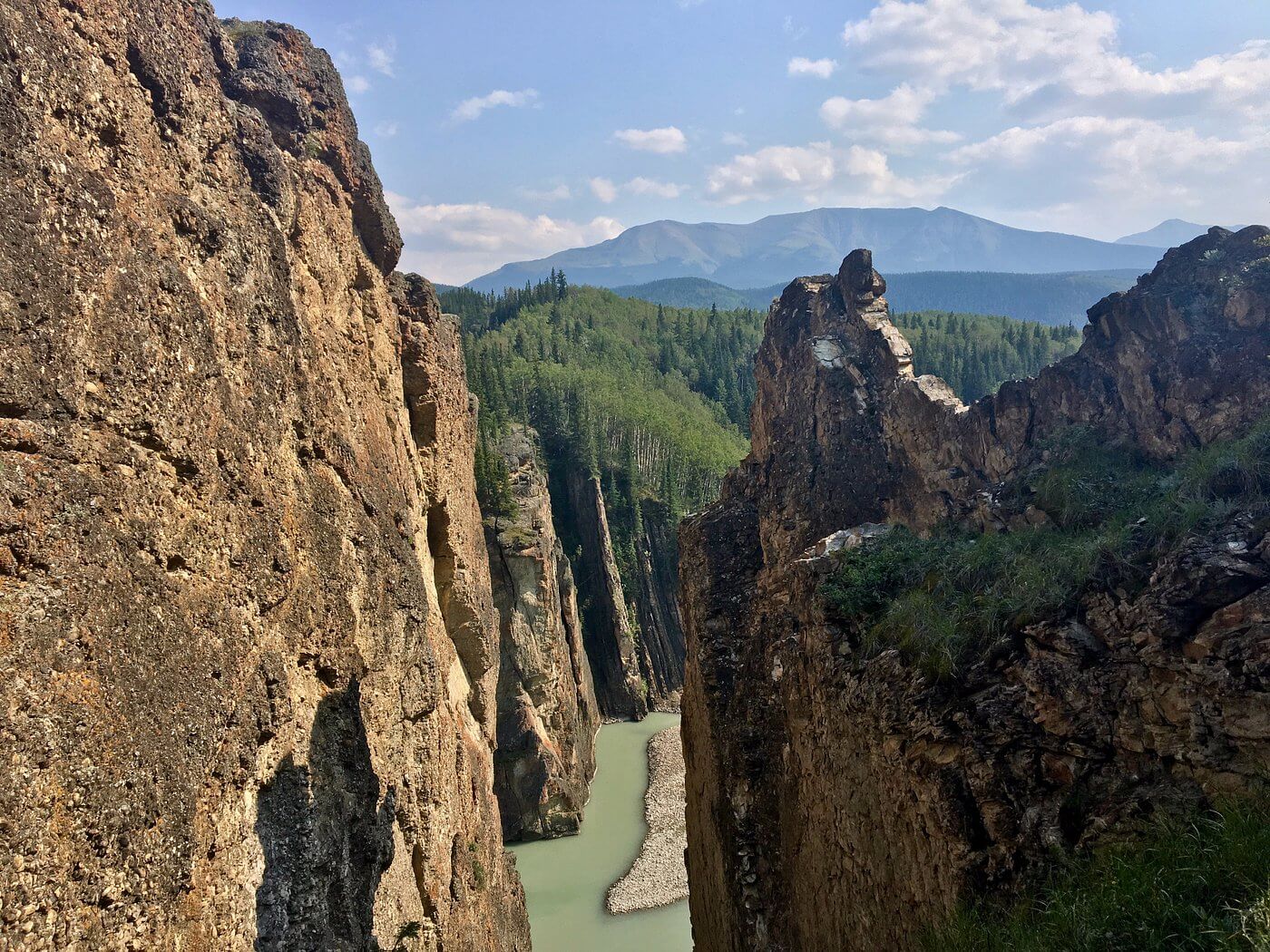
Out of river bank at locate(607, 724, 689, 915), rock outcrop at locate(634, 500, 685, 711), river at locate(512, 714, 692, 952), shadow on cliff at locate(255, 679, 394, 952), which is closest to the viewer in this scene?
shadow on cliff at locate(255, 679, 394, 952)

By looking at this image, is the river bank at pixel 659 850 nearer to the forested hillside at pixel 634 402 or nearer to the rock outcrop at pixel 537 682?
the rock outcrop at pixel 537 682

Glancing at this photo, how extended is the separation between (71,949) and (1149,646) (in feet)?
32.3

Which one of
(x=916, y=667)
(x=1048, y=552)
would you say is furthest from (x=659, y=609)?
(x=1048, y=552)

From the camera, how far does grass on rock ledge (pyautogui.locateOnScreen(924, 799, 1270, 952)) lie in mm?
6395

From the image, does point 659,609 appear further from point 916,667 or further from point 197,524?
point 197,524

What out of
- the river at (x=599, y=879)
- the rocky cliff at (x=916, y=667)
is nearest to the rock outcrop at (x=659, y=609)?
the river at (x=599, y=879)

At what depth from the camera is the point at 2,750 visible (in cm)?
559

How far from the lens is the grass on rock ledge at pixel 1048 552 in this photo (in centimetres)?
957

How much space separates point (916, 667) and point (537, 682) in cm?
3325

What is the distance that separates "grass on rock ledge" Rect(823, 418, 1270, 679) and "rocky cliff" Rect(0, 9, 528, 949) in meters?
7.57

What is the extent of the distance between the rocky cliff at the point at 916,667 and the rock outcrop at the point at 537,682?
58.7ft

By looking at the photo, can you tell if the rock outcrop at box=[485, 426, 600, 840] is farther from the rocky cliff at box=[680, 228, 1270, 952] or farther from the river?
the rocky cliff at box=[680, 228, 1270, 952]

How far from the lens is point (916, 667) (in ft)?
34.1

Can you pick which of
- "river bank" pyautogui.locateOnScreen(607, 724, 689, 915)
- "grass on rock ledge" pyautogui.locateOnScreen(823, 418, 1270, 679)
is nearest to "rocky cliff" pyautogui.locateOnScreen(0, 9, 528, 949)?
"grass on rock ledge" pyautogui.locateOnScreen(823, 418, 1270, 679)
